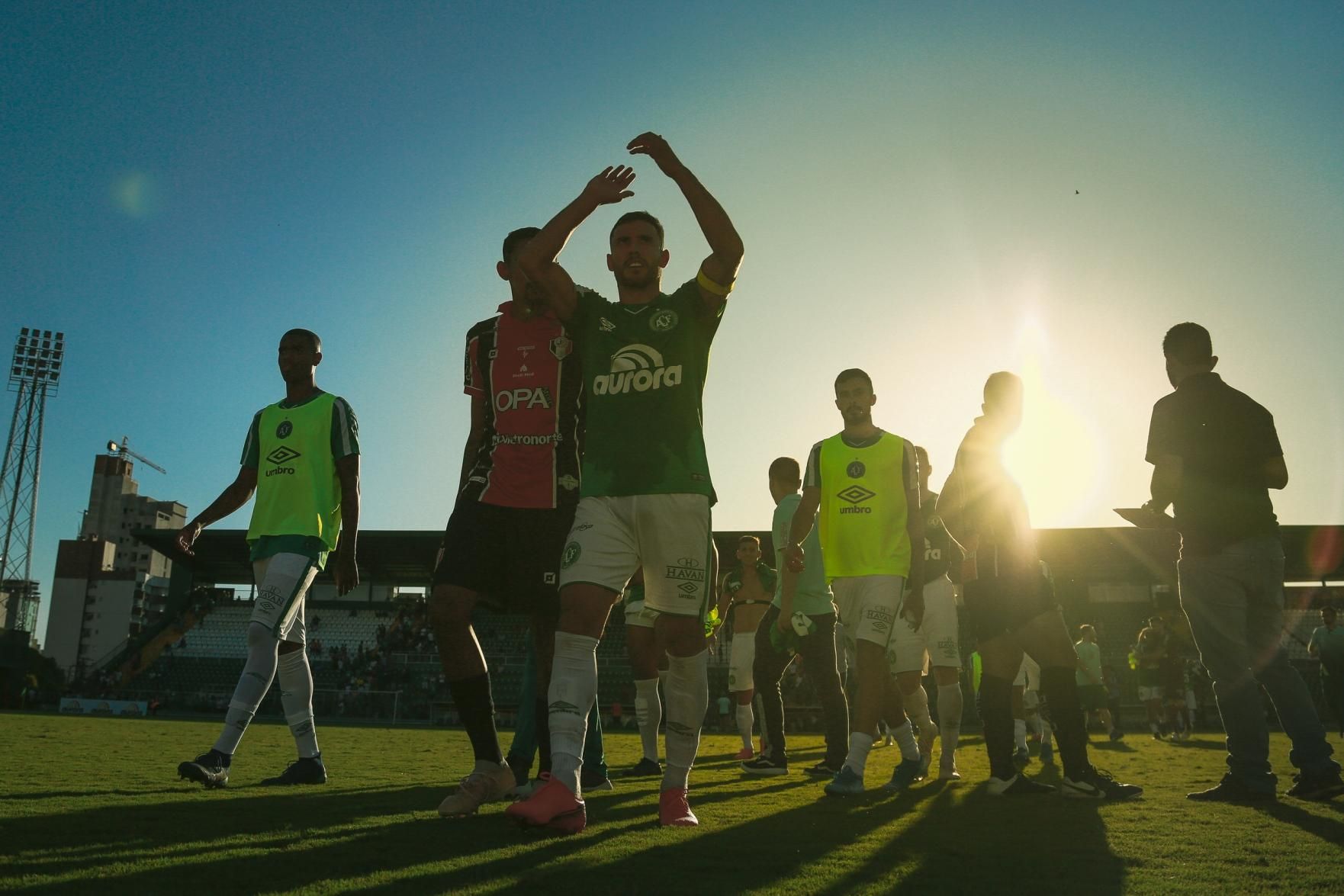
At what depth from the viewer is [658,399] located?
12.5 ft

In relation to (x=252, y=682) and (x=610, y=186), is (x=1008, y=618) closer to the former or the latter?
(x=610, y=186)

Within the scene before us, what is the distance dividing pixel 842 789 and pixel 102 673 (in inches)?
1750

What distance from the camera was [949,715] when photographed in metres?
7.52

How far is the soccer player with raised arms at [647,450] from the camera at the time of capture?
3.68 metres

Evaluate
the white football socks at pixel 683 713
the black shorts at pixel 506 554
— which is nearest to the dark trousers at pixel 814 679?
the black shorts at pixel 506 554

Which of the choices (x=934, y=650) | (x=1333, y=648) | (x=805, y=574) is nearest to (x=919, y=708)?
(x=934, y=650)

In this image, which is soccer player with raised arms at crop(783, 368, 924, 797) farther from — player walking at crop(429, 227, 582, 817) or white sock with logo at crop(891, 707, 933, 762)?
player walking at crop(429, 227, 582, 817)

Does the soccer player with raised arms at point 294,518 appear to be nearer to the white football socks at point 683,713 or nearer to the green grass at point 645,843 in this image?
the green grass at point 645,843

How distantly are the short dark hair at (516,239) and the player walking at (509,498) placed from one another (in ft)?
0.60

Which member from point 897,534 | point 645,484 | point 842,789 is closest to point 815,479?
point 897,534

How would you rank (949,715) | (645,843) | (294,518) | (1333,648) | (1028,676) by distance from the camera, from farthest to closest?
A: (1333,648) → (1028,676) → (949,715) → (294,518) → (645,843)

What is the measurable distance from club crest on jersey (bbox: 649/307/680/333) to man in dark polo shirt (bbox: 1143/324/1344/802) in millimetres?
3249

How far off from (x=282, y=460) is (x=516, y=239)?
2.21 m

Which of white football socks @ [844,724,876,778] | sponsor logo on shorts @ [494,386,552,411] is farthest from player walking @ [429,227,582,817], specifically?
white football socks @ [844,724,876,778]
